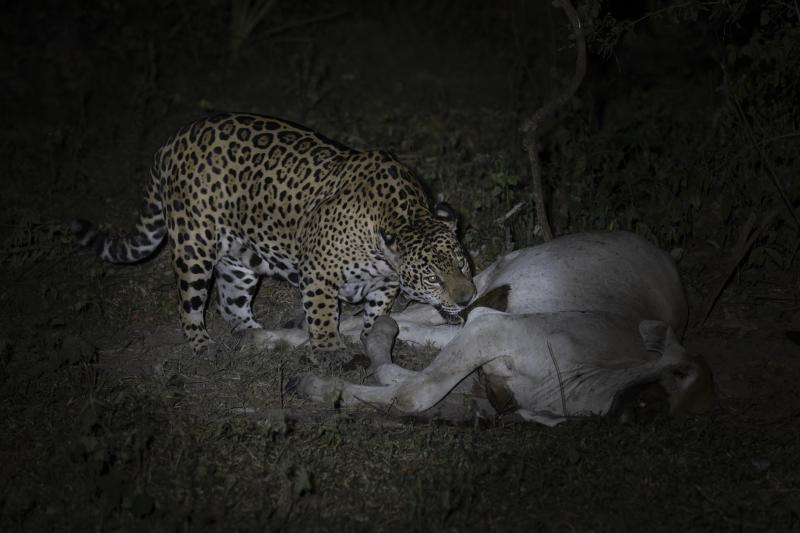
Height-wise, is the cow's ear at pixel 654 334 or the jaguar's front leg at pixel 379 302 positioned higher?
the cow's ear at pixel 654 334

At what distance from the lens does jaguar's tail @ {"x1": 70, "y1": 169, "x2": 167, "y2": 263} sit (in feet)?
22.4

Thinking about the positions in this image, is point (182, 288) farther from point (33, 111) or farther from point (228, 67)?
point (228, 67)

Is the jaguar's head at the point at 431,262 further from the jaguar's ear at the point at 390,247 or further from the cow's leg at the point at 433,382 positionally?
the cow's leg at the point at 433,382

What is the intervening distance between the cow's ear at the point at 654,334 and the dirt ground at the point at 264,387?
0.47m

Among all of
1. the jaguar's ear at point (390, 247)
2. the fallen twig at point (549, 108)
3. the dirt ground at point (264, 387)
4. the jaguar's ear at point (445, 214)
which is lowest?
the dirt ground at point (264, 387)

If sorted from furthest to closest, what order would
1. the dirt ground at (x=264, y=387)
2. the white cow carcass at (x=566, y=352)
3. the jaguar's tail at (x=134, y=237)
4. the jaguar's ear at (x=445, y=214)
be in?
the jaguar's tail at (x=134, y=237) → the jaguar's ear at (x=445, y=214) → the white cow carcass at (x=566, y=352) → the dirt ground at (x=264, y=387)

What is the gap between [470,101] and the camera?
434 inches

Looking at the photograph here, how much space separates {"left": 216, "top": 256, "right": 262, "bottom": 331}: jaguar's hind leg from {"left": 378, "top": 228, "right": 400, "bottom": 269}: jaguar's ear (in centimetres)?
145

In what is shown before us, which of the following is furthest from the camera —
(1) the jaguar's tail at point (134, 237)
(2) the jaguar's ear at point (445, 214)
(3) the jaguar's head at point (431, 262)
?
(1) the jaguar's tail at point (134, 237)

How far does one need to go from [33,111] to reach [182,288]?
15.5ft

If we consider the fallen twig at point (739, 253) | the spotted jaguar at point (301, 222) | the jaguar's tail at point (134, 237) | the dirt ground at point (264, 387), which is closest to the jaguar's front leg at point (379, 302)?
the spotted jaguar at point (301, 222)

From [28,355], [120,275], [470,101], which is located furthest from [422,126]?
[28,355]

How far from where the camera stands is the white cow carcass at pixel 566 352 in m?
5.11

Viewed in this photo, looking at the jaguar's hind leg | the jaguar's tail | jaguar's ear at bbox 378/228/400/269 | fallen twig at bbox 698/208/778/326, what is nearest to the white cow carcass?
jaguar's ear at bbox 378/228/400/269
